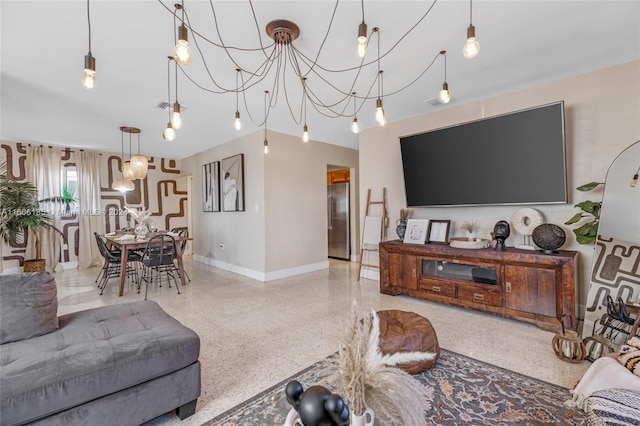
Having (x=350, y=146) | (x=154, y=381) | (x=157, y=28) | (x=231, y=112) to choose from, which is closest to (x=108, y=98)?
(x=231, y=112)

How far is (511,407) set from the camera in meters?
1.80

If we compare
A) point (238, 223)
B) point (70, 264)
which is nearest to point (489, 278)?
point (238, 223)

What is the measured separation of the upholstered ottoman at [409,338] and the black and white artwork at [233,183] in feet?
13.2

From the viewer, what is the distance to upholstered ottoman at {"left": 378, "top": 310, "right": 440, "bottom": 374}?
209cm

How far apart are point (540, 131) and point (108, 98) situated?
5070 millimetres

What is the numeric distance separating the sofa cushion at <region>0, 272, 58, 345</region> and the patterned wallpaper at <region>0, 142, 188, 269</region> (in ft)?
18.6

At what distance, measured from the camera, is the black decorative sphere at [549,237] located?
298 cm

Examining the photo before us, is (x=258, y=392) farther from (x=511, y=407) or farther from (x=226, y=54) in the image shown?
(x=226, y=54)

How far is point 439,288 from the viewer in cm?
368

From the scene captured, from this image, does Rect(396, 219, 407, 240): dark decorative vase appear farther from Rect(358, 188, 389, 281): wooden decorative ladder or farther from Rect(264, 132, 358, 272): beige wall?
Rect(264, 132, 358, 272): beige wall

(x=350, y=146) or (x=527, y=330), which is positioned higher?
(x=350, y=146)

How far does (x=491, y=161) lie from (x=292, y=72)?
8.38 feet

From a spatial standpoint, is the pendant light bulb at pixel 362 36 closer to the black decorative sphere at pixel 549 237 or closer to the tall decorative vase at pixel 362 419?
the tall decorative vase at pixel 362 419

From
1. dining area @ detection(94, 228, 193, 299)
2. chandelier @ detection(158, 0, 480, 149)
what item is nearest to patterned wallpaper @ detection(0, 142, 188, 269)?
dining area @ detection(94, 228, 193, 299)
